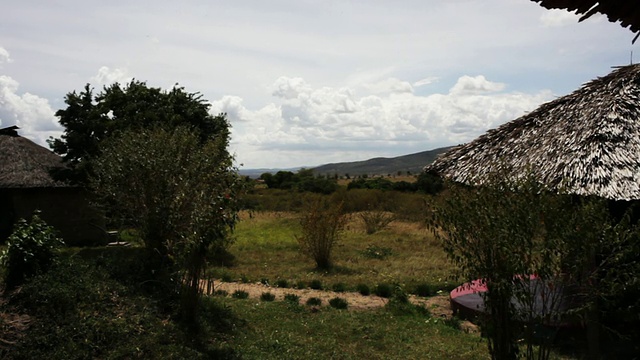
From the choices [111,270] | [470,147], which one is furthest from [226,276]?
[470,147]

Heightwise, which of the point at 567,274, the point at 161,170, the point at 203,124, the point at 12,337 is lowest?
the point at 12,337

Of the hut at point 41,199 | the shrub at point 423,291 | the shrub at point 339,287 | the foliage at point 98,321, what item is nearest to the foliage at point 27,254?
the foliage at point 98,321

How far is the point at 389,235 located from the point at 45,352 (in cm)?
1426

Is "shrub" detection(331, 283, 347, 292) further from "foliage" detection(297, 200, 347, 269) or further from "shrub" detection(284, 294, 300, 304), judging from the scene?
"foliage" detection(297, 200, 347, 269)

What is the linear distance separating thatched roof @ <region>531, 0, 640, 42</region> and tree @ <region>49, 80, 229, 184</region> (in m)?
13.3

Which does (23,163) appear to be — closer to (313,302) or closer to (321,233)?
(321,233)

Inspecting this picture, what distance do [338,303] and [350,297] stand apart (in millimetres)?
915

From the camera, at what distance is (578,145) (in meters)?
7.09

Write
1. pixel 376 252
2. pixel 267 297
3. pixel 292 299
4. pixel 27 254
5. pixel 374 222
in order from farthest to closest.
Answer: pixel 374 222
pixel 376 252
pixel 267 297
pixel 292 299
pixel 27 254

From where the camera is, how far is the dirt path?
8.88 metres

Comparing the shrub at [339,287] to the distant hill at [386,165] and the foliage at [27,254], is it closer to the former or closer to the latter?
the foliage at [27,254]

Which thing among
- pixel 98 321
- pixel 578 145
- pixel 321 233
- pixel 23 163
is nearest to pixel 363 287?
pixel 321 233

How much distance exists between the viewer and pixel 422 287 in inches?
400

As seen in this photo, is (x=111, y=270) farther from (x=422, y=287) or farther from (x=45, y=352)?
(x=422, y=287)
